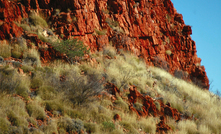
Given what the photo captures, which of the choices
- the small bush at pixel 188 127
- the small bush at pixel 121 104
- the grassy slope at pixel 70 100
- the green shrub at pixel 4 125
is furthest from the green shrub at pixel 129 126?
the green shrub at pixel 4 125

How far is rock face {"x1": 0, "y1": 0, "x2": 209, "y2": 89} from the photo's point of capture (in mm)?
13297

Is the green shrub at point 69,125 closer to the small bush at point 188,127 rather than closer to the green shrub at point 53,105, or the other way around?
the green shrub at point 53,105

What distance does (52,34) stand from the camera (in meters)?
12.8

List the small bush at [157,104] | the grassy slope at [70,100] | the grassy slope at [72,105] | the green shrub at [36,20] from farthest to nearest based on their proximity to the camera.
Answer: 1. the green shrub at [36,20]
2. the small bush at [157,104]
3. the grassy slope at [70,100]
4. the grassy slope at [72,105]

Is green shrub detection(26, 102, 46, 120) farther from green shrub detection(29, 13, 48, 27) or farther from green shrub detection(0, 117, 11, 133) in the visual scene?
green shrub detection(29, 13, 48, 27)

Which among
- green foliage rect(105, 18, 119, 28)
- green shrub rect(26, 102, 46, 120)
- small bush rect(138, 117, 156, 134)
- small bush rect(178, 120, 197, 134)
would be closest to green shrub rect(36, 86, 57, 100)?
green shrub rect(26, 102, 46, 120)

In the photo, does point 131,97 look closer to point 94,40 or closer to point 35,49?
point 35,49

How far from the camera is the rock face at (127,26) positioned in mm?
13297

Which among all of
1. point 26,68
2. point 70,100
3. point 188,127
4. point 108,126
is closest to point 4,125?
point 70,100

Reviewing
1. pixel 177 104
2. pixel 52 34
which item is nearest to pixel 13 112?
pixel 52 34

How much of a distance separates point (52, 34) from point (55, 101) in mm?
6073

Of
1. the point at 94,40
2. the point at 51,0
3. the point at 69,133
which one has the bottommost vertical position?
the point at 69,133

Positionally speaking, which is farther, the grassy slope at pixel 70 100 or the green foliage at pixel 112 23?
the green foliage at pixel 112 23

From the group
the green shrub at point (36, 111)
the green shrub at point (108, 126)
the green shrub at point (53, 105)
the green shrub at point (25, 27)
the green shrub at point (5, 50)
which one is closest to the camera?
the green shrub at point (36, 111)
